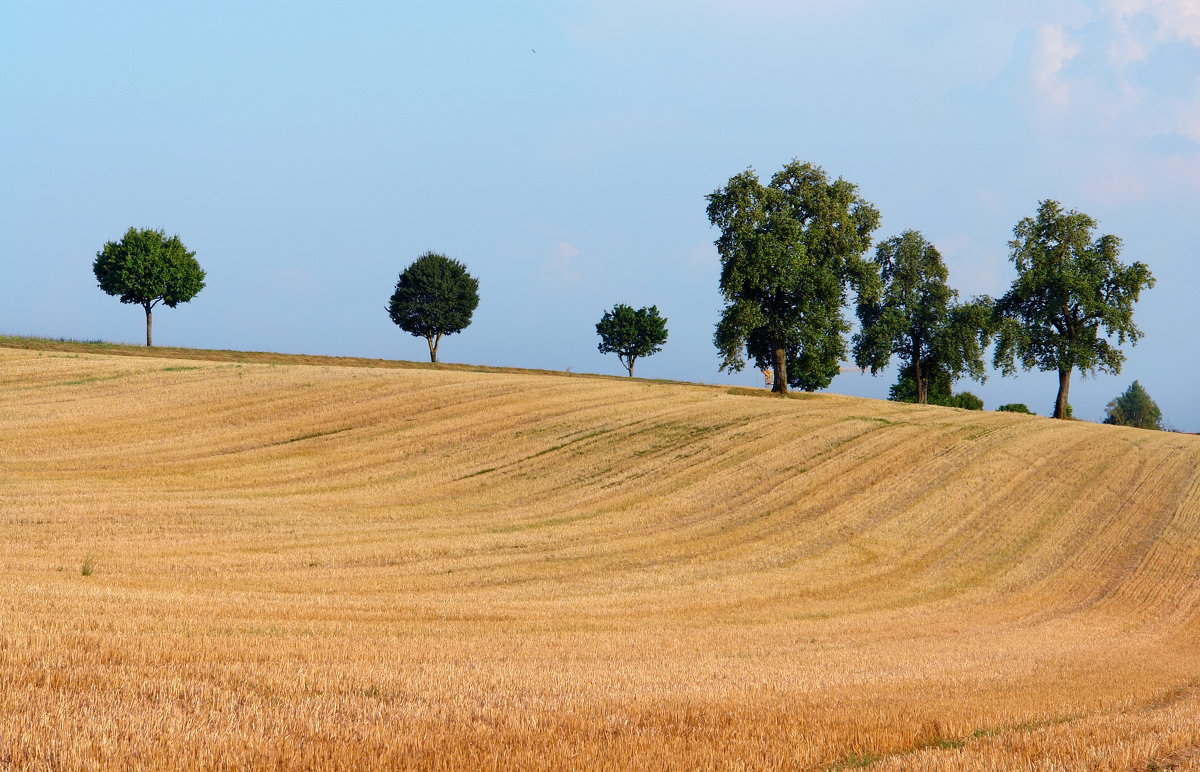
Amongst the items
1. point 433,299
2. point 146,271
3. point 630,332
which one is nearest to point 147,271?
point 146,271

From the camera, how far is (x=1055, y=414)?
63.8 m

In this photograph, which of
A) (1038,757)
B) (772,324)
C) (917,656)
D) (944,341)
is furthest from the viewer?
(944,341)

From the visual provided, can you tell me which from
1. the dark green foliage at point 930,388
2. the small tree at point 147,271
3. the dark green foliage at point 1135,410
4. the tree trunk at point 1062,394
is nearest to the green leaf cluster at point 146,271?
the small tree at point 147,271

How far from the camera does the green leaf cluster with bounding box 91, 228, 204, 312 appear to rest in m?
89.6

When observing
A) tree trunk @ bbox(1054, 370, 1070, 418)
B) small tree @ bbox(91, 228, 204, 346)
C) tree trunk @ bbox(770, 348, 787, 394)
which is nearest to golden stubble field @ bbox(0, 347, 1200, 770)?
tree trunk @ bbox(770, 348, 787, 394)

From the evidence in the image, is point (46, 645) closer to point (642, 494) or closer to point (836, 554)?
point (836, 554)

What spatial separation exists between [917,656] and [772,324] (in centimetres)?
3987

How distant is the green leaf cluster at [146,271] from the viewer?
89.6 m

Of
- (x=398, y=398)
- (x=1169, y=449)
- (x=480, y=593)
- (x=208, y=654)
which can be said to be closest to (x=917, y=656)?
(x=480, y=593)

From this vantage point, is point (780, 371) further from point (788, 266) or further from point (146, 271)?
point (146, 271)

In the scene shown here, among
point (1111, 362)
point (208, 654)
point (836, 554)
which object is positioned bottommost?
point (836, 554)

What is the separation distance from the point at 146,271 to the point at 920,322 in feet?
243

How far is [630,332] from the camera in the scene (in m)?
118

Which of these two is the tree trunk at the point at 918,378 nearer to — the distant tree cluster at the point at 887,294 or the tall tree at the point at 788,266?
the distant tree cluster at the point at 887,294
